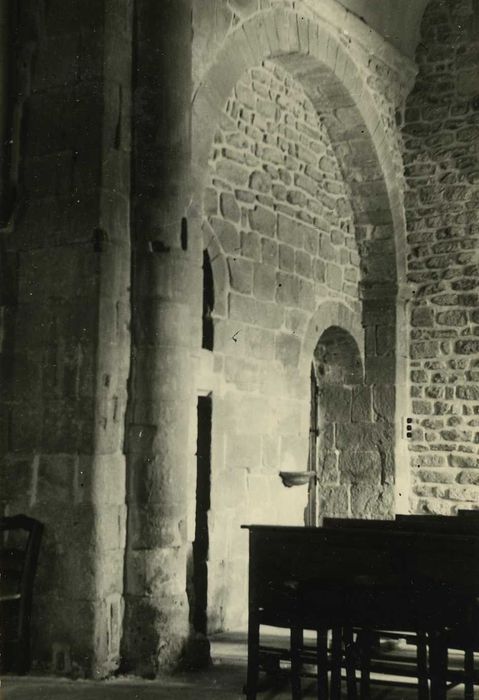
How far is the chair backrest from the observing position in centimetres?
539

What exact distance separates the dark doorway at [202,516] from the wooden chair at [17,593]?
1.81 meters

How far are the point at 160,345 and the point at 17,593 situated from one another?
5.24ft

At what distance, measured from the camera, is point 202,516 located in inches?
280

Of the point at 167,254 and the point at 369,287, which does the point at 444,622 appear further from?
the point at 369,287

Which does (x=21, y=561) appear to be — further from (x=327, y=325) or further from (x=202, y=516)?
(x=327, y=325)

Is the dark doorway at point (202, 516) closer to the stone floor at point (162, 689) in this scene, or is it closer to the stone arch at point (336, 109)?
the stone floor at point (162, 689)

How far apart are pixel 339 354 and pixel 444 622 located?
5.46 meters

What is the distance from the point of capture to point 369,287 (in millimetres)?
9922

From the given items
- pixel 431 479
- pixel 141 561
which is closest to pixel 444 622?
pixel 141 561

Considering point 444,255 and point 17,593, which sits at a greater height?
point 444,255

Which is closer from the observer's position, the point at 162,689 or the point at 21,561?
the point at 162,689

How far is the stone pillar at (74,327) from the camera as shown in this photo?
17.8 ft

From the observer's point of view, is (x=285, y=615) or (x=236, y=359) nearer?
(x=285, y=615)

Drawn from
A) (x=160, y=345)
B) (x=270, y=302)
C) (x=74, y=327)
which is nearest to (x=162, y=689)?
(x=160, y=345)
